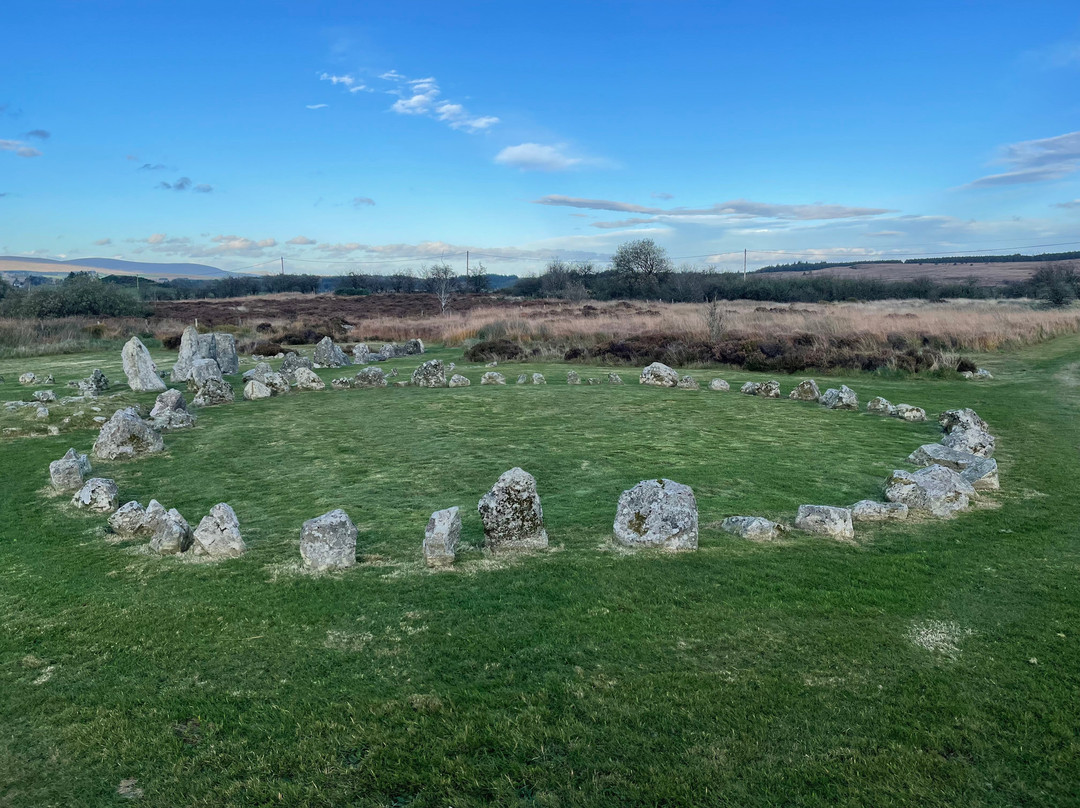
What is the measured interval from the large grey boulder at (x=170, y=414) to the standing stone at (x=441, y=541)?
292 inches

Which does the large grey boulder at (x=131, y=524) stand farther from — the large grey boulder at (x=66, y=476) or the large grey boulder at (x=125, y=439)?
the large grey boulder at (x=125, y=439)

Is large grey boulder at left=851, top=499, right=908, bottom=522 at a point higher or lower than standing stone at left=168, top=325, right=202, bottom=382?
lower

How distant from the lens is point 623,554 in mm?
5859

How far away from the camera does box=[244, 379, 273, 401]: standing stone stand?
49.3 ft

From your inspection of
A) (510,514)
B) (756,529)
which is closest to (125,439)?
(510,514)

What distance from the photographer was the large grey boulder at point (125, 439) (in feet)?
31.4

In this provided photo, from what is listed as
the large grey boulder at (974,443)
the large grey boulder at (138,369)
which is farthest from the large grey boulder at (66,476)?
the large grey boulder at (974,443)

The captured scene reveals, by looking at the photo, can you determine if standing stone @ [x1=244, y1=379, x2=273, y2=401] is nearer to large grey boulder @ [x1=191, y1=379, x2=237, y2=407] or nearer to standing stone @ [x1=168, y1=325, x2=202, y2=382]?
large grey boulder @ [x1=191, y1=379, x2=237, y2=407]

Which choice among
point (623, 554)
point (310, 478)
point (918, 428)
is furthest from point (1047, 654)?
point (918, 428)

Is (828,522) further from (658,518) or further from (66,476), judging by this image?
(66,476)

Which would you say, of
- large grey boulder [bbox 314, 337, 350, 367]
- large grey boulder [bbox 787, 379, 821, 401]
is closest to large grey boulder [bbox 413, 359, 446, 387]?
large grey boulder [bbox 314, 337, 350, 367]

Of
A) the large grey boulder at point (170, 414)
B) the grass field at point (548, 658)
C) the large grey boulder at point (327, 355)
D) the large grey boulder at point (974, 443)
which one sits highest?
the large grey boulder at point (327, 355)

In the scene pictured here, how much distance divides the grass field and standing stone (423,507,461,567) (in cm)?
13

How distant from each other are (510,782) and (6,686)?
3.23 metres
